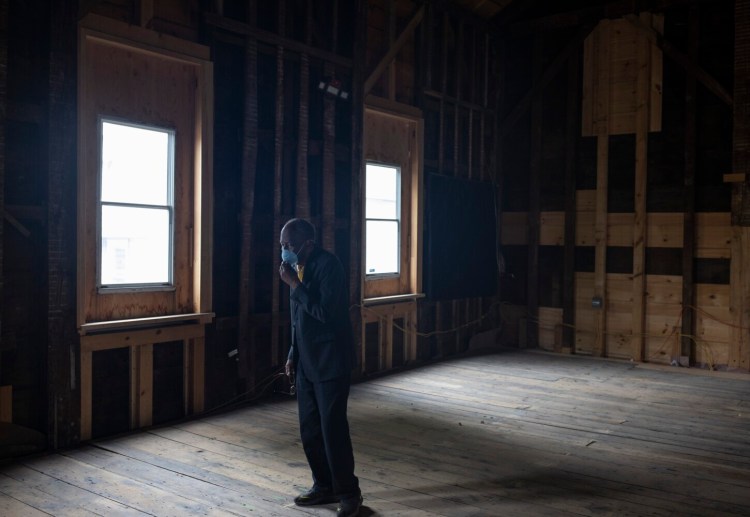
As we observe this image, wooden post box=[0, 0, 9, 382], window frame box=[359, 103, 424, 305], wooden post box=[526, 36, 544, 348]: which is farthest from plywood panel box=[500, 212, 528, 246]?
wooden post box=[0, 0, 9, 382]

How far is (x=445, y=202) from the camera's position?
834 cm

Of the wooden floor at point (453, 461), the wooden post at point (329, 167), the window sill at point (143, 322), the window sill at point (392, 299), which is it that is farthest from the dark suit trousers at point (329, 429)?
the window sill at point (392, 299)

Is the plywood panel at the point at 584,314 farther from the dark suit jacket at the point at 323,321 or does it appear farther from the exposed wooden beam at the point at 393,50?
the dark suit jacket at the point at 323,321

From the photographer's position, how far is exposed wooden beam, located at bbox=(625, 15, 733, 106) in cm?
778

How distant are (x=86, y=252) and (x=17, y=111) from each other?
3.35ft

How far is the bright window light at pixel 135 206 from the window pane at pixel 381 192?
8.68ft

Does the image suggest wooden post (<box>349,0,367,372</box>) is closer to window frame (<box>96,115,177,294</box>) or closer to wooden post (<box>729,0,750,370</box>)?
window frame (<box>96,115,177,294</box>)

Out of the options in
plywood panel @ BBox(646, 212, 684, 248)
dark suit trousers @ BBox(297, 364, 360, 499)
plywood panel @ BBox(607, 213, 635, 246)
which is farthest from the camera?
plywood panel @ BBox(607, 213, 635, 246)

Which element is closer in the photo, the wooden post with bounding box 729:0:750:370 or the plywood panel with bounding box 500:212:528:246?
the wooden post with bounding box 729:0:750:370

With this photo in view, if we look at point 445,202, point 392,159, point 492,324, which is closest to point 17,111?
point 392,159

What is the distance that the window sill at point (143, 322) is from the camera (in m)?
4.69

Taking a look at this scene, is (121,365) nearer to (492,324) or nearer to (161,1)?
(161,1)

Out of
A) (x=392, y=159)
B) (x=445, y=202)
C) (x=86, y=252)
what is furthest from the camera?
(x=445, y=202)

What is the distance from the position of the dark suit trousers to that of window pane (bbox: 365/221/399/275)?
12.9 ft
